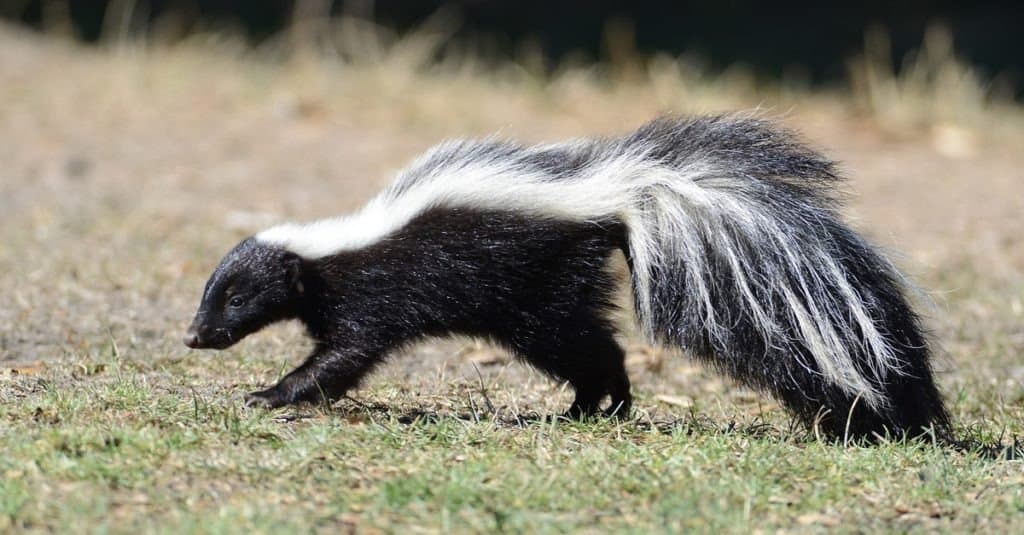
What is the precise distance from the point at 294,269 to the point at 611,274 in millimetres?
1279

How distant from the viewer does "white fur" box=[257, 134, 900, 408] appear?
5027mm

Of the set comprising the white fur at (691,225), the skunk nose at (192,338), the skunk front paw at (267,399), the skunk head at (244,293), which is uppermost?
the white fur at (691,225)

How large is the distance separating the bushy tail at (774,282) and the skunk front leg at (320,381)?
115cm

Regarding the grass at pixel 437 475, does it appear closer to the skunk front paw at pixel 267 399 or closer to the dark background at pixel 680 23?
the skunk front paw at pixel 267 399

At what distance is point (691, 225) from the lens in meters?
5.07

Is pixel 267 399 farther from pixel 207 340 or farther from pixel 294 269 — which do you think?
pixel 294 269

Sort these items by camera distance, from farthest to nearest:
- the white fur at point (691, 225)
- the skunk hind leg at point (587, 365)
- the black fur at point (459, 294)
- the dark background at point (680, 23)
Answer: the dark background at point (680, 23)
the skunk hind leg at point (587, 365)
the black fur at point (459, 294)
the white fur at point (691, 225)

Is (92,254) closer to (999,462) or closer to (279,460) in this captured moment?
(279,460)

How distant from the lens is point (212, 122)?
43.0 ft

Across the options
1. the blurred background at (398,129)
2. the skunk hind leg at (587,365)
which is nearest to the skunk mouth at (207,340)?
the blurred background at (398,129)

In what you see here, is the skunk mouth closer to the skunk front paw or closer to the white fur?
the skunk front paw

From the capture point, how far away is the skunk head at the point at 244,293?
556 centimetres

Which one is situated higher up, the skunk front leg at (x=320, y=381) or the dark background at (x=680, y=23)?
the dark background at (x=680, y=23)

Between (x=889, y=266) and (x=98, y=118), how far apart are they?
31.5 feet
